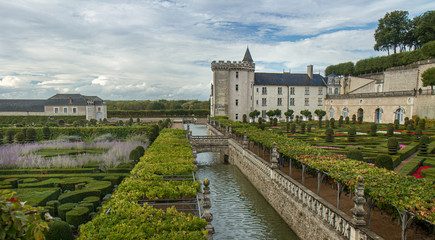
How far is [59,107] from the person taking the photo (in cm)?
5819

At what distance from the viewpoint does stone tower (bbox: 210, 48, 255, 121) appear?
159ft

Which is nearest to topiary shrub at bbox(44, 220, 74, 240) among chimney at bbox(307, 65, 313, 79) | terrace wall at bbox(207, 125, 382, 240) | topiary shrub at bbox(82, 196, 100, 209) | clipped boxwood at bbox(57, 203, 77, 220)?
clipped boxwood at bbox(57, 203, 77, 220)

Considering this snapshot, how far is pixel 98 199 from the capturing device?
41.5ft

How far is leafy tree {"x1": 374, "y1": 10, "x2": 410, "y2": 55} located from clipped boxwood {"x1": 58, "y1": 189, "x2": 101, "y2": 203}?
6387cm

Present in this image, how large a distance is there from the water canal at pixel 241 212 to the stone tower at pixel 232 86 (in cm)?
2637

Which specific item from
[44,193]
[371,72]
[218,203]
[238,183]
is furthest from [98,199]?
[371,72]

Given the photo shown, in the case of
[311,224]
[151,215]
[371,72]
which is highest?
[371,72]

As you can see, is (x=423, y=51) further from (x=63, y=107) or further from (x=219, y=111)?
(x=63, y=107)

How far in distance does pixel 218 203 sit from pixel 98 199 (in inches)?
285

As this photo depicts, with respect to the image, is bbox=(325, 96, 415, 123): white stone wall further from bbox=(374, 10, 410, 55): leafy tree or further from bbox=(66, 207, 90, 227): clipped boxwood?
bbox=(66, 207, 90, 227): clipped boxwood

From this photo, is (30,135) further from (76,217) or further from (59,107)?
(76,217)

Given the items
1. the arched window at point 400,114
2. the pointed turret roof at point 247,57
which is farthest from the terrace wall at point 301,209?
the pointed turret roof at point 247,57

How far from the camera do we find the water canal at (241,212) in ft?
43.7

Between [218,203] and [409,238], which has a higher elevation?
[409,238]
